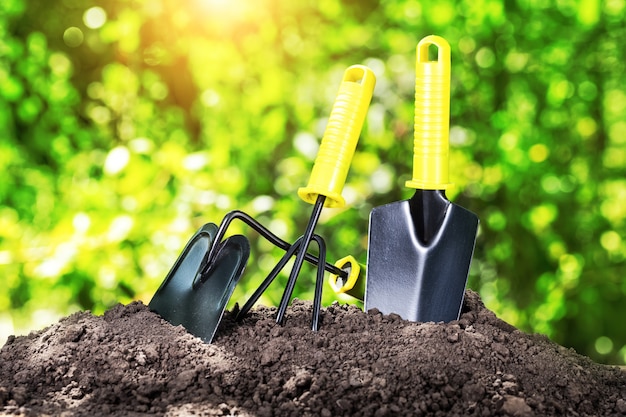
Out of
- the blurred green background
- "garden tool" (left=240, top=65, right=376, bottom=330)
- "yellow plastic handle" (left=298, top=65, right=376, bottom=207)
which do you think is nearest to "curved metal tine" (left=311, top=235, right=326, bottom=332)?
"garden tool" (left=240, top=65, right=376, bottom=330)

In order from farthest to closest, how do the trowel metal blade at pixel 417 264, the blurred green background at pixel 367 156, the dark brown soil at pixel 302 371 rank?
the blurred green background at pixel 367 156 < the trowel metal blade at pixel 417 264 < the dark brown soil at pixel 302 371

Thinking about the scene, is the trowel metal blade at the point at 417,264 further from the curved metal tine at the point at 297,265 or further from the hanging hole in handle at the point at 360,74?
the hanging hole in handle at the point at 360,74

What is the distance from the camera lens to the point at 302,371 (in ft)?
4.31

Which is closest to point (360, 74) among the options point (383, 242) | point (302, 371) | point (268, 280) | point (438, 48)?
point (438, 48)

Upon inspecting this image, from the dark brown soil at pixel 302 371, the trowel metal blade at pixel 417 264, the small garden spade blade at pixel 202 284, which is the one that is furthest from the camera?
the trowel metal blade at pixel 417 264

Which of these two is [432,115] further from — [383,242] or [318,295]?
[318,295]

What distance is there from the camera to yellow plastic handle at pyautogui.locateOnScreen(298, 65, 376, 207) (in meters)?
1.55

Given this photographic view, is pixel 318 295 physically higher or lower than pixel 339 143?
lower

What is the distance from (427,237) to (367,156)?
764 millimetres

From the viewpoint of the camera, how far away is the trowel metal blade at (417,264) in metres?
1.57

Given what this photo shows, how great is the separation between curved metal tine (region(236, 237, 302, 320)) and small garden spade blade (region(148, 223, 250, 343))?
2.2 inches

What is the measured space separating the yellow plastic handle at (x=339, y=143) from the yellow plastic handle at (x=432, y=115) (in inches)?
4.7

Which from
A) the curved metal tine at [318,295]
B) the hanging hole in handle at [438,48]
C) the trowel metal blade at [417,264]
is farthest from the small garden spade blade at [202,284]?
the hanging hole in handle at [438,48]

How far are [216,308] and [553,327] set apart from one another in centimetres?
139
